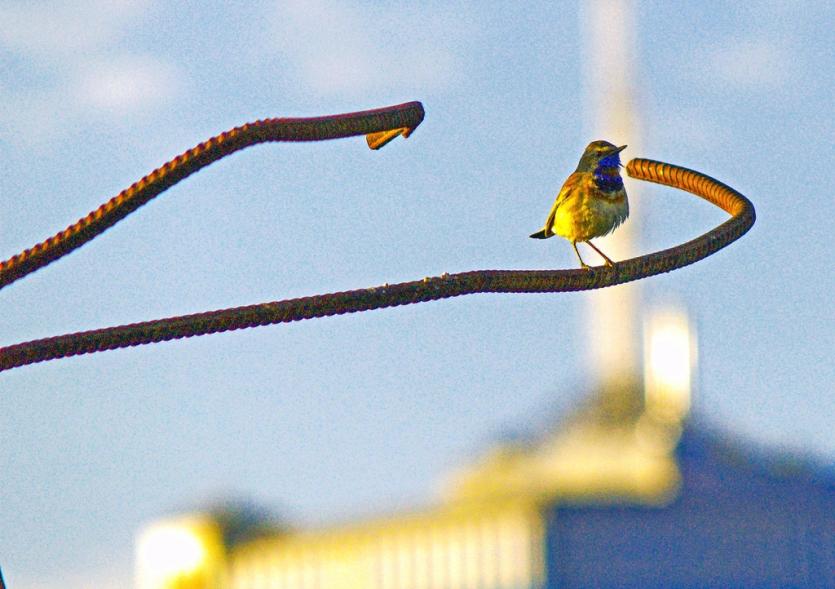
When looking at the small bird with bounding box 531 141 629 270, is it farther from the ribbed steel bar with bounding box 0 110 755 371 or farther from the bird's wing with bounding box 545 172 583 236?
the ribbed steel bar with bounding box 0 110 755 371

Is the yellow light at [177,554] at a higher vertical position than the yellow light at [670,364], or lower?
lower

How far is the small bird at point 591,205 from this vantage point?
742cm

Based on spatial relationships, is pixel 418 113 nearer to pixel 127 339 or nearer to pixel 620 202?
pixel 127 339

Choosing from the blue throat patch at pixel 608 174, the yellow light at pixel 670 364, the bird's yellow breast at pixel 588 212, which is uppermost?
the yellow light at pixel 670 364

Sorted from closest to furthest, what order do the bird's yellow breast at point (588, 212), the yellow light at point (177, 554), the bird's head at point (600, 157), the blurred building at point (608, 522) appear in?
the bird's yellow breast at point (588, 212) < the bird's head at point (600, 157) < the yellow light at point (177, 554) < the blurred building at point (608, 522)

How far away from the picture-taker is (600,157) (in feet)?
25.0

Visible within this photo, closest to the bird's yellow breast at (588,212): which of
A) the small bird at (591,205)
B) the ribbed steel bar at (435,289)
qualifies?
the small bird at (591,205)

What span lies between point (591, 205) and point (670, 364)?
169 feet

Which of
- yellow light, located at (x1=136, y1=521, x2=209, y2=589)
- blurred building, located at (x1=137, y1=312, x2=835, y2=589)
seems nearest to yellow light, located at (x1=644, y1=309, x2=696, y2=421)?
blurred building, located at (x1=137, y1=312, x2=835, y2=589)

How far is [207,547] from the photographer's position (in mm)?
12508

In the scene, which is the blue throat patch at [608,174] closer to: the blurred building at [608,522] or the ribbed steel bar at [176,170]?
the ribbed steel bar at [176,170]

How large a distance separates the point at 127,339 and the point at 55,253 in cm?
24

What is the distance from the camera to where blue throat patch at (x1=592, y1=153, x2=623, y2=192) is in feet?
24.5

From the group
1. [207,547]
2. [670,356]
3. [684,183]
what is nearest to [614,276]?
[684,183]
